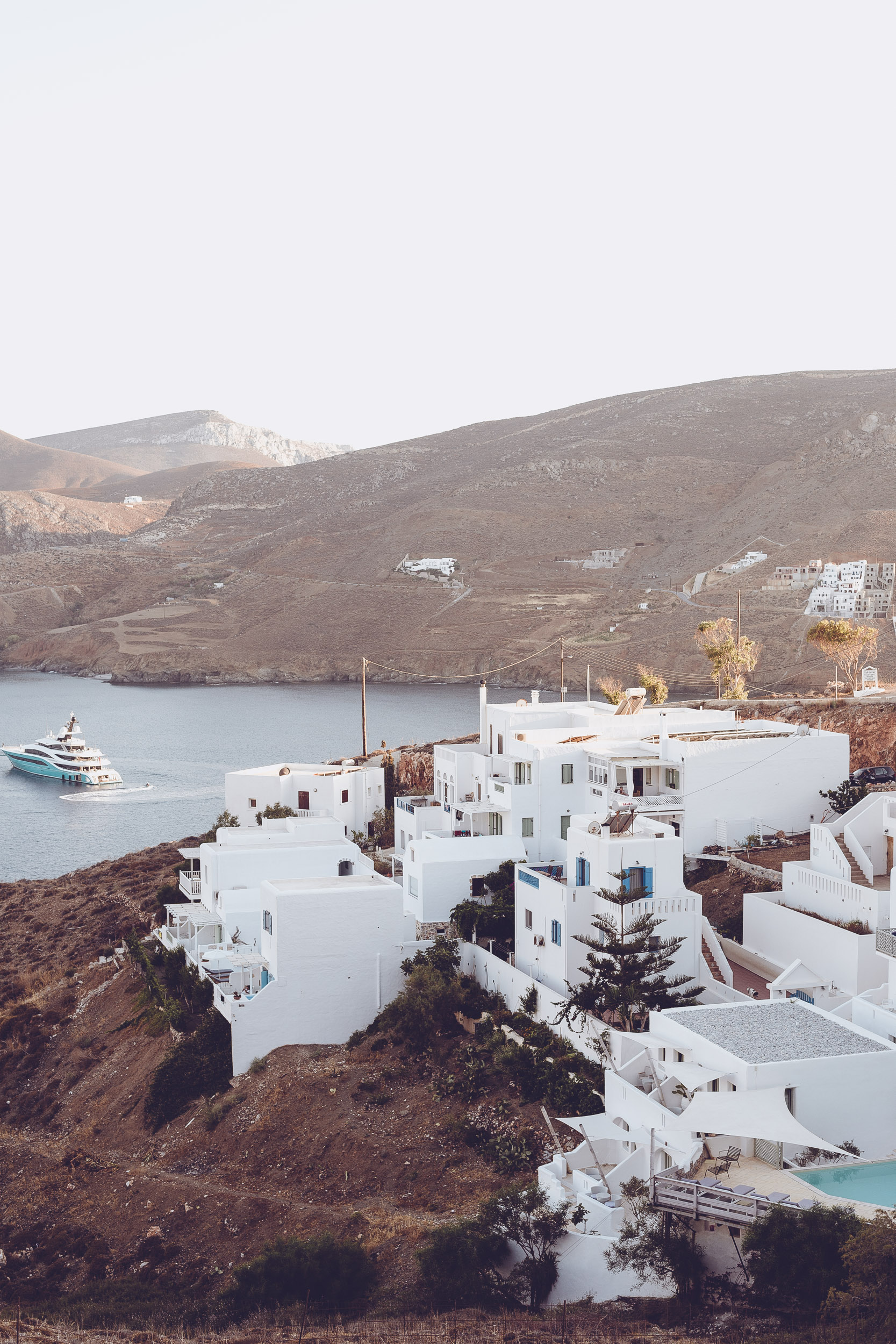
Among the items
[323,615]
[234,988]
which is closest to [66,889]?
[234,988]

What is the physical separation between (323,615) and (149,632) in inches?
676

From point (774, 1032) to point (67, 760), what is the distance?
185ft

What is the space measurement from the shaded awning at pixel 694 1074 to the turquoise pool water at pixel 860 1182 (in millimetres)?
1349

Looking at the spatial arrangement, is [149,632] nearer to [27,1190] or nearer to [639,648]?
[639,648]

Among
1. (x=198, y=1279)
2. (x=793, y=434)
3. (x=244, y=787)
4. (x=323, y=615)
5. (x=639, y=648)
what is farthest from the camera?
(x=793, y=434)

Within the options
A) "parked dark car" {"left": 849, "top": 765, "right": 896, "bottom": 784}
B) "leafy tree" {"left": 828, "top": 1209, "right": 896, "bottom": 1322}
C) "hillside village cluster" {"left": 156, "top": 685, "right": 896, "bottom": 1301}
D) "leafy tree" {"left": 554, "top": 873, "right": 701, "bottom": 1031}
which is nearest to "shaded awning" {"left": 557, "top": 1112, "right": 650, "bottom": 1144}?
"hillside village cluster" {"left": 156, "top": 685, "right": 896, "bottom": 1301}

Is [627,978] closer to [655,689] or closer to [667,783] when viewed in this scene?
[667,783]

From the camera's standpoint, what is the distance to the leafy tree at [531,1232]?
536 inches

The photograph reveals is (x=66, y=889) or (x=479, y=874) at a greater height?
(x=479, y=874)

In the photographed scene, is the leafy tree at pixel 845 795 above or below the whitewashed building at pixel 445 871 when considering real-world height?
above

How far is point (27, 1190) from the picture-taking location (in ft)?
64.1

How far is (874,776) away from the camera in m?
28.8

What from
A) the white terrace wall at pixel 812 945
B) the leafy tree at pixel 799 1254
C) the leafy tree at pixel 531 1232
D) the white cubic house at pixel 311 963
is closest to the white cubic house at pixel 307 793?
the white cubic house at pixel 311 963

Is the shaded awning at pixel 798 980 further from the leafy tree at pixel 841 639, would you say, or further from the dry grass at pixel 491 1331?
the leafy tree at pixel 841 639
